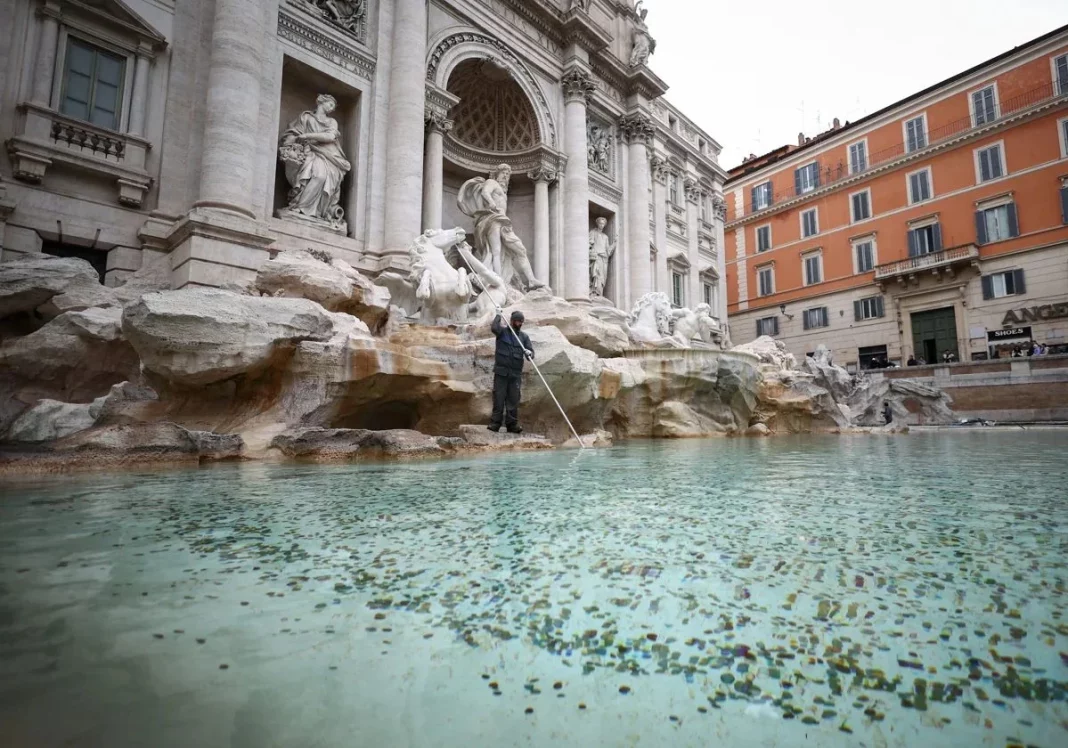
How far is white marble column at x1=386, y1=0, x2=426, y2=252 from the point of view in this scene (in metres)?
10.7

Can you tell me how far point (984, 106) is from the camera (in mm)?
20453

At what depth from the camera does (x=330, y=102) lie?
10.4 m

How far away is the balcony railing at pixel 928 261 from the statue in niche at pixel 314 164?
21121 millimetres

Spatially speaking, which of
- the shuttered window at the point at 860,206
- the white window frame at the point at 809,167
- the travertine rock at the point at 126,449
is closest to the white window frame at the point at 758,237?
the white window frame at the point at 809,167

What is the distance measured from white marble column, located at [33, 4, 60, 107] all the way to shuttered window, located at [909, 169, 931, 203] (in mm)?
26678

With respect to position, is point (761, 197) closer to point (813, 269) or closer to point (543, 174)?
point (813, 269)

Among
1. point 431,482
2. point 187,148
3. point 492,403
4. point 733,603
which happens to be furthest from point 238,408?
point 187,148

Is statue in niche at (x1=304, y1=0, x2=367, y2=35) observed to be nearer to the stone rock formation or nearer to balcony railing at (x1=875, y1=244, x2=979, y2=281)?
the stone rock formation

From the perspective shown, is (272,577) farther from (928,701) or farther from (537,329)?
(537,329)

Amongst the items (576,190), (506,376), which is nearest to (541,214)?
(576,190)

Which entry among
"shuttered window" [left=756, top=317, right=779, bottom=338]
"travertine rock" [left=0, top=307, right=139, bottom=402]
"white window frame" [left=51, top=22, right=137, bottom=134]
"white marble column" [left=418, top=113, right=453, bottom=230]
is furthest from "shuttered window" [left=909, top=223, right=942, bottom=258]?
"travertine rock" [left=0, top=307, right=139, bottom=402]

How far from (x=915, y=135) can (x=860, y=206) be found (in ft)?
10.5

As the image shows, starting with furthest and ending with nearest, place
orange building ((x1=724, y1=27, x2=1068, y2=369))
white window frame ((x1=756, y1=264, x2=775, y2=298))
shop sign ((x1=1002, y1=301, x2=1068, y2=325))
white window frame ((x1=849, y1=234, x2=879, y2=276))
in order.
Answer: white window frame ((x1=756, y1=264, x2=775, y2=298))
white window frame ((x1=849, y1=234, x2=879, y2=276))
orange building ((x1=724, y1=27, x2=1068, y2=369))
shop sign ((x1=1002, y1=301, x2=1068, y2=325))

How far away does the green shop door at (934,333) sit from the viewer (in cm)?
2033
